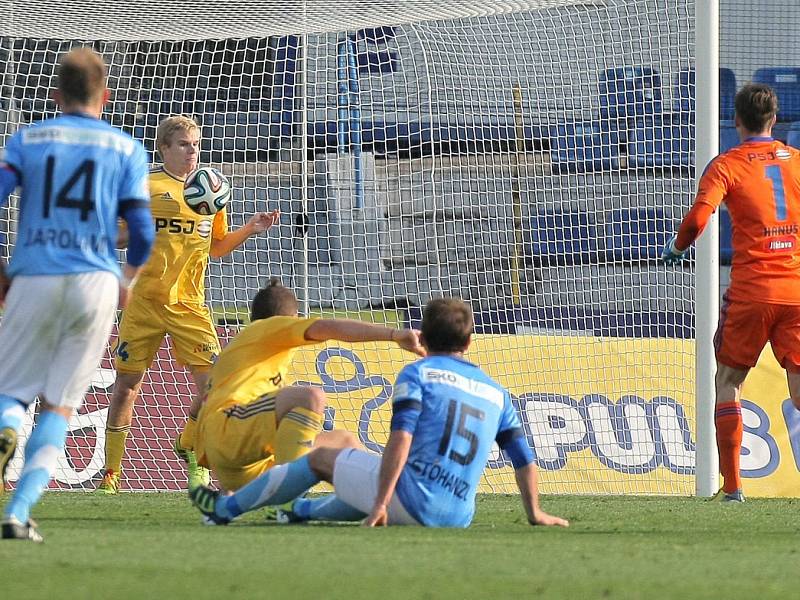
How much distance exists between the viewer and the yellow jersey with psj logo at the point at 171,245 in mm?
8156

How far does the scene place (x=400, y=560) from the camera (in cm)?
411

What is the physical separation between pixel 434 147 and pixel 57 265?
6.97 m

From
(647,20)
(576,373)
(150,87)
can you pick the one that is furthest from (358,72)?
(576,373)

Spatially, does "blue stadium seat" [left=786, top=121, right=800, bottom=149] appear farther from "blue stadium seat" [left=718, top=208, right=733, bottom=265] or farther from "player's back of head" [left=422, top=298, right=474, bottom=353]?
"player's back of head" [left=422, top=298, right=474, bottom=353]

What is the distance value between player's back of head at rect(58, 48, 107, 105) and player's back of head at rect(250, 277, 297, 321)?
158 cm

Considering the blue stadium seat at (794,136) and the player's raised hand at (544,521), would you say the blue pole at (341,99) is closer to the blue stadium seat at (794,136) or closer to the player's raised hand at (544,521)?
the blue stadium seat at (794,136)

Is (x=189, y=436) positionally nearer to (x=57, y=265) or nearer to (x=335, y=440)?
(x=335, y=440)

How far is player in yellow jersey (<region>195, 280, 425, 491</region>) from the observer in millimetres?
5680

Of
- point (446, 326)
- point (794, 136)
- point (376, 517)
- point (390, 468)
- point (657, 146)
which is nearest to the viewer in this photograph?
point (390, 468)

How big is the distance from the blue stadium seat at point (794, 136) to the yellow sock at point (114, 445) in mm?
8377

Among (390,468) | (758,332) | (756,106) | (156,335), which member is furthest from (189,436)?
(756,106)

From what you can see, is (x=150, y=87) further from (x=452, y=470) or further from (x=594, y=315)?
(x=452, y=470)

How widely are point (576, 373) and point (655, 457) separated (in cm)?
73

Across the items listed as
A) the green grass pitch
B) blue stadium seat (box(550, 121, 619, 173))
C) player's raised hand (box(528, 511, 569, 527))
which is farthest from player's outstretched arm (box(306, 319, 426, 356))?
blue stadium seat (box(550, 121, 619, 173))
